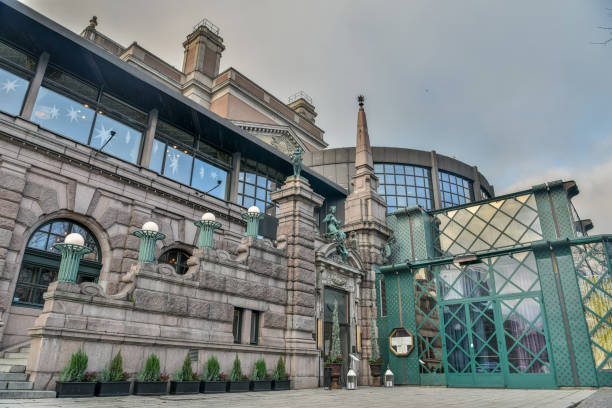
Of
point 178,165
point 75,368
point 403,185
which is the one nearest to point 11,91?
point 178,165

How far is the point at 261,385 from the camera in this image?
14531 millimetres

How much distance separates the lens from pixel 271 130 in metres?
38.6

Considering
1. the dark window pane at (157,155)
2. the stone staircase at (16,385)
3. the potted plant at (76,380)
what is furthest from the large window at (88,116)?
the potted plant at (76,380)

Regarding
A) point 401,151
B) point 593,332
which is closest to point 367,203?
point 593,332

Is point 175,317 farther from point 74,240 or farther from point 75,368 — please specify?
point 74,240

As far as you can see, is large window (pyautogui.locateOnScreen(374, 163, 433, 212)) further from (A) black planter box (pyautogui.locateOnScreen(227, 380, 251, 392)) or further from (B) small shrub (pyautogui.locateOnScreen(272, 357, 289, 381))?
(A) black planter box (pyautogui.locateOnScreen(227, 380, 251, 392))

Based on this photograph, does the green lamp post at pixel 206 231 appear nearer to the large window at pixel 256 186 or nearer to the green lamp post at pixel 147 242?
the green lamp post at pixel 147 242

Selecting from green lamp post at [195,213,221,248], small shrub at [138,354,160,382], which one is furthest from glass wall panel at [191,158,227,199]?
small shrub at [138,354,160,382]

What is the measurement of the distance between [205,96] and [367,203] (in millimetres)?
24663

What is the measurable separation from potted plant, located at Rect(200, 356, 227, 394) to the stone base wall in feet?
1.22

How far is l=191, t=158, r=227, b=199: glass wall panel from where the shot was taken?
858 inches

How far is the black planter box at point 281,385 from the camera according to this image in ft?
49.6

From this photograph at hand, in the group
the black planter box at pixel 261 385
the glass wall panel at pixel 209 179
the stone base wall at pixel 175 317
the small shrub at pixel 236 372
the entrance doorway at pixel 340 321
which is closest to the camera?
the stone base wall at pixel 175 317

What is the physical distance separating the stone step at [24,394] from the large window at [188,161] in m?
12.1
